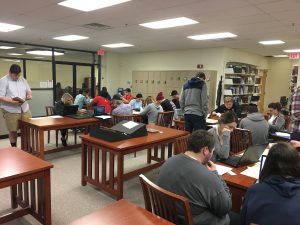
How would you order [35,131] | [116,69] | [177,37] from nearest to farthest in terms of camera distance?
[35,131] < [177,37] < [116,69]

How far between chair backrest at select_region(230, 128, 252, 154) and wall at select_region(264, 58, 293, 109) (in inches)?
353

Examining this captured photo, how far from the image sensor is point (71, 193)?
3.08m

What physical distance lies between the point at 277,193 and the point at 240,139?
2129mm

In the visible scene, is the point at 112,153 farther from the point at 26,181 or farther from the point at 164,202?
the point at 164,202

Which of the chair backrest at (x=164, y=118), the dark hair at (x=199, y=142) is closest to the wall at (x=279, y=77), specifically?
the chair backrest at (x=164, y=118)

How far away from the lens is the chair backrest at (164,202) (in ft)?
4.24

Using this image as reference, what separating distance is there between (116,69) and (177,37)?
4734 mm

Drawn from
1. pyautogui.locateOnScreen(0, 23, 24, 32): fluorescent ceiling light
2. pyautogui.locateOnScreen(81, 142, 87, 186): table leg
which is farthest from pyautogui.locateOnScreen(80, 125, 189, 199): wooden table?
pyautogui.locateOnScreen(0, 23, 24, 32): fluorescent ceiling light

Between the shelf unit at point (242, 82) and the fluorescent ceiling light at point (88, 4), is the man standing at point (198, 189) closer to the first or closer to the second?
the fluorescent ceiling light at point (88, 4)

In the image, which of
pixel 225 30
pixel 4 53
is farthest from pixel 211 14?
pixel 4 53

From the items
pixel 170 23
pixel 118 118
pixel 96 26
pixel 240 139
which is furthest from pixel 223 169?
pixel 96 26

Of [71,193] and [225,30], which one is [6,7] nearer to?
[71,193]

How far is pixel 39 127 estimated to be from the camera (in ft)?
12.0

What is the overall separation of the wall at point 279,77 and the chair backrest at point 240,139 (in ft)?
29.4
